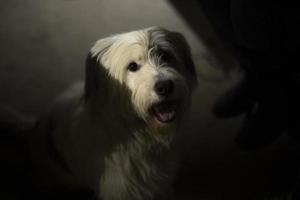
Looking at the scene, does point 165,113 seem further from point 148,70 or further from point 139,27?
point 139,27

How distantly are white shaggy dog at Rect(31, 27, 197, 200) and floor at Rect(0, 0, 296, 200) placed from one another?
0.26 meters

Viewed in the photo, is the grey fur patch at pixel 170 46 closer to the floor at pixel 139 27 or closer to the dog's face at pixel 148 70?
the dog's face at pixel 148 70

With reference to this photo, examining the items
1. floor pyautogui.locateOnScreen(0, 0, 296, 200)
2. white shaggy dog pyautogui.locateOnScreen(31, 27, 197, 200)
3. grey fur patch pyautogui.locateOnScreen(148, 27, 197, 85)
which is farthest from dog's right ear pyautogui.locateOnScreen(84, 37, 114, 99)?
floor pyautogui.locateOnScreen(0, 0, 296, 200)

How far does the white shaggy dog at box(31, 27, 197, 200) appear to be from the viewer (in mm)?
1241

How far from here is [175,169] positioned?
1498mm

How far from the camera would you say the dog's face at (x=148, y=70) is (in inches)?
48.2

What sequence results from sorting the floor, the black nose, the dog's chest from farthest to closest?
the floor, the dog's chest, the black nose

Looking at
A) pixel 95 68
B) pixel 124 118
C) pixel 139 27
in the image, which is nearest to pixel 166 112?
pixel 124 118

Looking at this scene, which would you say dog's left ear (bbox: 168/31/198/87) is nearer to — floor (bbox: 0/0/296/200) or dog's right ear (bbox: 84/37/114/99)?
dog's right ear (bbox: 84/37/114/99)

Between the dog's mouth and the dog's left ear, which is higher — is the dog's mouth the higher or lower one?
the lower one

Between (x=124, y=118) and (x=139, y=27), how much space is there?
943mm

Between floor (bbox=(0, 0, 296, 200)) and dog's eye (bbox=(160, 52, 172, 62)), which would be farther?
floor (bbox=(0, 0, 296, 200))

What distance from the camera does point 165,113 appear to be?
1281 mm

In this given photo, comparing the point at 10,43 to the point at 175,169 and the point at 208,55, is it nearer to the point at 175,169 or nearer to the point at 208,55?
the point at 208,55
